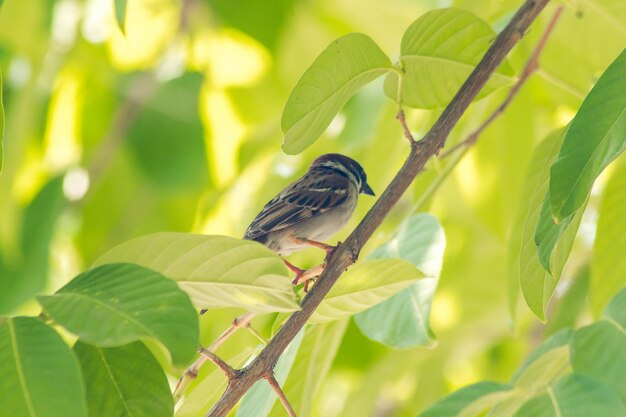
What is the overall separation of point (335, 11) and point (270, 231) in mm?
2116

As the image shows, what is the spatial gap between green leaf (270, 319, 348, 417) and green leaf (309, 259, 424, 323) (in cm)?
41

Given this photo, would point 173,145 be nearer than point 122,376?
No

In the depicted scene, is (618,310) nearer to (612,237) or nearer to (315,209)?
(612,237)

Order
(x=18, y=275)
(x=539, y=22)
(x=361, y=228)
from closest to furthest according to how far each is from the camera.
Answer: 1. (x=361, y=228)
2. (x=539, y=22)
3. (x=18, y=275)

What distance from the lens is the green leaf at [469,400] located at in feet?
5.66

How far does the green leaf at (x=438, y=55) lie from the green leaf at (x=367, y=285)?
46 centimetres

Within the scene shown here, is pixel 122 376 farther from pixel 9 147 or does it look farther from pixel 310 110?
pixel 9 147

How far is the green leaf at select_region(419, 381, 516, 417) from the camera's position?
1.73 metres

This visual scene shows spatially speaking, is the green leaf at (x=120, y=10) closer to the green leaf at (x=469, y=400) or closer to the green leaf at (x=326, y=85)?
the green leaf at (x=326, y=85)

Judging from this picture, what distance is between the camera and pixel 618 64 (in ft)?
4.97

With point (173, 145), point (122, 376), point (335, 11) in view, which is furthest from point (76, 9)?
point (122, 376)

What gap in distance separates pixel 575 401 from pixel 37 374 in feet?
2.96

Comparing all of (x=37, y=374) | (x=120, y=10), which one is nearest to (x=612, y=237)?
(x=120, y=10)

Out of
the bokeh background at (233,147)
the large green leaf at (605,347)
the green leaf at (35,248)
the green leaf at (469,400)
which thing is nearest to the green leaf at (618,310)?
the large green leaf at (605,347)
